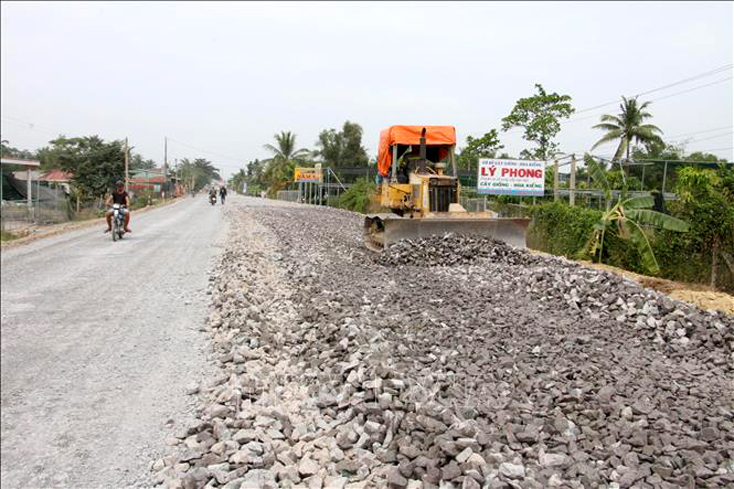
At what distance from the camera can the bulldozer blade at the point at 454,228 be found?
432 inches

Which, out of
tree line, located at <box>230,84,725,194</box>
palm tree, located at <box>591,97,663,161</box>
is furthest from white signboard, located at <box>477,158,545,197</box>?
palm tree, located at <box>591,97,663,161</box>

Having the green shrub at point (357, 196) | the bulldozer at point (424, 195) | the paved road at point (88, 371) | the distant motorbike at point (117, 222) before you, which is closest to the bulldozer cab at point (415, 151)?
the bulldozer at point (424, 195)

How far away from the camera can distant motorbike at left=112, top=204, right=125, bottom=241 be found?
421 inches

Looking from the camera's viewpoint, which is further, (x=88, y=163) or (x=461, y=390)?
(x=88, y=163)

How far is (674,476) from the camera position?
119 inches

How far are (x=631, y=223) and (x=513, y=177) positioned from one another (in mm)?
5698

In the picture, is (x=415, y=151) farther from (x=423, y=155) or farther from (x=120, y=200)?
(x=120, y=200)

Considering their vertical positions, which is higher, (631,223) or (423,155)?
(423,155)

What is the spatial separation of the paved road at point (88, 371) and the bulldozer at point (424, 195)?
6.00 m

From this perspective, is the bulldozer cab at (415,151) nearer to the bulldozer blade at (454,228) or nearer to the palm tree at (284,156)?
the bulldozer blade at (454,228)

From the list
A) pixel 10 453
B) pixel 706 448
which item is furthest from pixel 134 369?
pixel 706 448

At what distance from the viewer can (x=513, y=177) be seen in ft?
54.9

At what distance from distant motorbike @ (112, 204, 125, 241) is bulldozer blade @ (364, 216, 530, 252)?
536 cm

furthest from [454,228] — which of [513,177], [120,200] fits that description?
[120,200]
